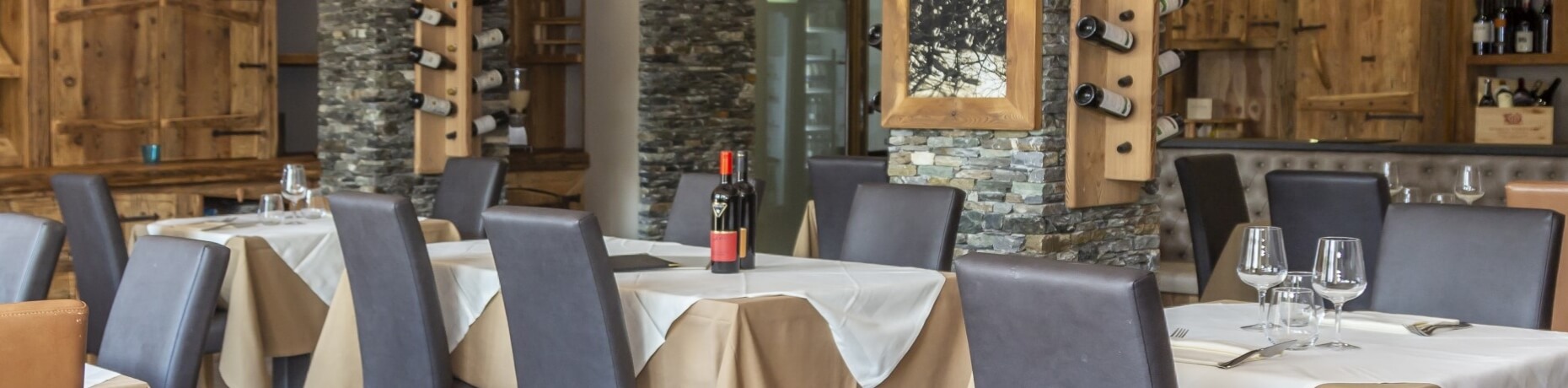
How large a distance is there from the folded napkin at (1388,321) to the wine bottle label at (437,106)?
5.09 metres

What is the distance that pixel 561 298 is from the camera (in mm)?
3027

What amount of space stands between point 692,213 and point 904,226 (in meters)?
0.94

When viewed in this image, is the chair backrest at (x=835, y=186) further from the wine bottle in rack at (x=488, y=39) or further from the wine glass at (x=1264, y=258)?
the wine glass at (x=1264, y=258)

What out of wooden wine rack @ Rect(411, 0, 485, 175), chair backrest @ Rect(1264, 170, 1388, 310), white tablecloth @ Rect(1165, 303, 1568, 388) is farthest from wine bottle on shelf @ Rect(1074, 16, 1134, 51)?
wooden wine rack @ Rect(411, 0, 485, 175)

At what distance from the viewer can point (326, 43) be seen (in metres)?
7.53

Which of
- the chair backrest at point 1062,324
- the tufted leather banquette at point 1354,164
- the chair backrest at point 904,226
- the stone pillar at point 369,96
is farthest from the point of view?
the stone pillar at point 369,96

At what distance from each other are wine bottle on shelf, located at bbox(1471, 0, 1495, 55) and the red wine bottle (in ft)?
19.5

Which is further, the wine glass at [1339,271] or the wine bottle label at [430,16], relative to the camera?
the wine bottle label at [430,16]

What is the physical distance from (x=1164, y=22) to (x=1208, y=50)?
3775 millimetres

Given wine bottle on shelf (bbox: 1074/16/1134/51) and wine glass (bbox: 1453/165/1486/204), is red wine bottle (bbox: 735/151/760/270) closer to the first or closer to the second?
wine bottle on shelf (bbox: 1074/16/1134/51)

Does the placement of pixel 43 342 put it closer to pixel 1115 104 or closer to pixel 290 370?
pixel 290 370

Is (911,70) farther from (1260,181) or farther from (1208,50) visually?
(1208,50)

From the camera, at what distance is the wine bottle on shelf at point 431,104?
713 cm
